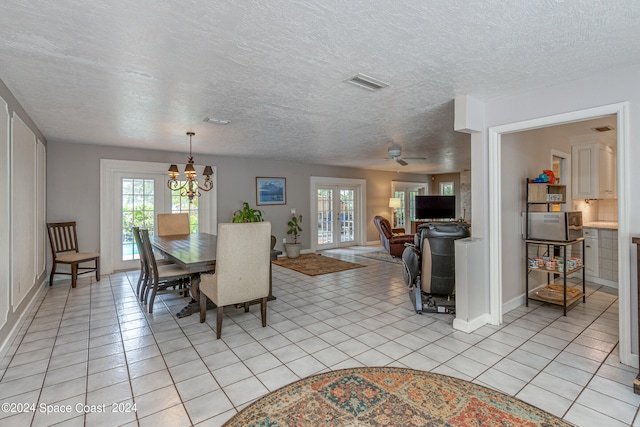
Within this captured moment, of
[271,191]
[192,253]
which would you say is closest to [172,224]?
[192,253]

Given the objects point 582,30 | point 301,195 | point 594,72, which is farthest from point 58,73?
point 301,195

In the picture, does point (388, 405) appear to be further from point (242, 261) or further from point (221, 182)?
point (221, 182)

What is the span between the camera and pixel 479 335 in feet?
9.41

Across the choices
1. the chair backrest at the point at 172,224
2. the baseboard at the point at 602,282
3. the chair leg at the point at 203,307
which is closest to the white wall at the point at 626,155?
the baseboard at the point at 602,282

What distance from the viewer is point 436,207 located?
8.81m

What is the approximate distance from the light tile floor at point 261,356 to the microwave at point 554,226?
2.70ft

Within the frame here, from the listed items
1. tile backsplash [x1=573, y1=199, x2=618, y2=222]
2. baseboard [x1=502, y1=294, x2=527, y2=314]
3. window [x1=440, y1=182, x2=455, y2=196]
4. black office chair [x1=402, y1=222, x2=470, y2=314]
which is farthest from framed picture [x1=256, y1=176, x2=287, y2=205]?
window [x1=440, y1=182, x2=455, y2=196]

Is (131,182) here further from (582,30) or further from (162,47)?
(582,30)

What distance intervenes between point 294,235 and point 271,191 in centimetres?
121

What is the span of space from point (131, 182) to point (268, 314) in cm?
392

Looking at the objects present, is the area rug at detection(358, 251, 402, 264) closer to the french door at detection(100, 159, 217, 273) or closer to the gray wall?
the gray wall

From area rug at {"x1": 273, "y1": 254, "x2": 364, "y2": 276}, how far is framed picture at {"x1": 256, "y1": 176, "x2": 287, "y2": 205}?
1370 millimetres

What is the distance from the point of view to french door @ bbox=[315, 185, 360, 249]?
826 centimetres

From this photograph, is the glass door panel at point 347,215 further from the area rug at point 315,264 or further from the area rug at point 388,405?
the area rug at point 388,405
